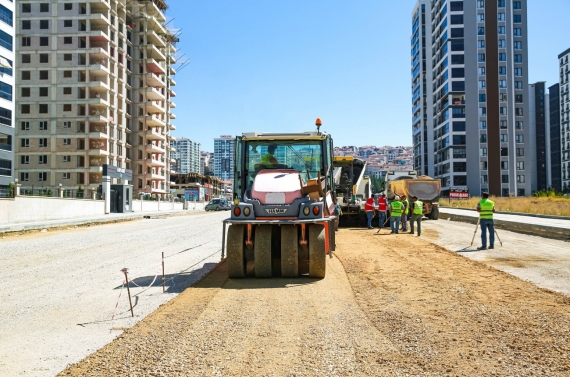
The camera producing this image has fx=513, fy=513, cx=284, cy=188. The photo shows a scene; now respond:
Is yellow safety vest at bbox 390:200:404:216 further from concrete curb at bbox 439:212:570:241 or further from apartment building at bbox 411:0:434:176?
apartment building at bbox 411:0:434:176

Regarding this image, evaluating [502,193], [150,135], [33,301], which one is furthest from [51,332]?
[502,193]

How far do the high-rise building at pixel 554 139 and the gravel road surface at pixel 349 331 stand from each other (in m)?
156

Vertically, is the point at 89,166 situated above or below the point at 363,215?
above

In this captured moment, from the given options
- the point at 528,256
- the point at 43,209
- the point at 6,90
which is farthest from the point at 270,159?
the point at 6,90

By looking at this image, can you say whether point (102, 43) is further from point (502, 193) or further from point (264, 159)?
point (502, 193)

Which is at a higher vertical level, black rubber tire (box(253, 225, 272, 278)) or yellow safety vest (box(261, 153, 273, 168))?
yellow safety vest (box(261, 153, 273, 168))

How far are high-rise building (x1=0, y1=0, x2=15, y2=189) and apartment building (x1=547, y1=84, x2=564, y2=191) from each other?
5552 inches

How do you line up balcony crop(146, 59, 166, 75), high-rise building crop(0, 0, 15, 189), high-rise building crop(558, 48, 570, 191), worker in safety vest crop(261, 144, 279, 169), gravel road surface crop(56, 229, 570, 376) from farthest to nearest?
high-rise building crop(558, 48, 570, 191), balcony crop(146, 59, 166, 75), high-rise building crop(0, 0, 15, 189), worker in safety vest crop(261, 144, 279, 169), gravel road surface crop(56, 229, 570, 376)

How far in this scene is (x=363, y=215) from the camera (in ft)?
85.9

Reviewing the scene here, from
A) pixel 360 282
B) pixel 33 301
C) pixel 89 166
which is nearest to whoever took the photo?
pixel 33 301

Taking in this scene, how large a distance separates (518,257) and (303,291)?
805 cm

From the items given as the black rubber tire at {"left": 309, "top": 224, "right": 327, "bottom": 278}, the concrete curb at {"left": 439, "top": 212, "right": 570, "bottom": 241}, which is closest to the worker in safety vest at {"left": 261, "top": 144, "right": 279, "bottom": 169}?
the black rubber tire at {"left": 309, "top": 224, "right": 327, "bottom": 278}

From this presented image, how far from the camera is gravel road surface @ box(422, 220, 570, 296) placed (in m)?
10.5

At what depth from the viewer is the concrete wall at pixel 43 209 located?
101 feet
